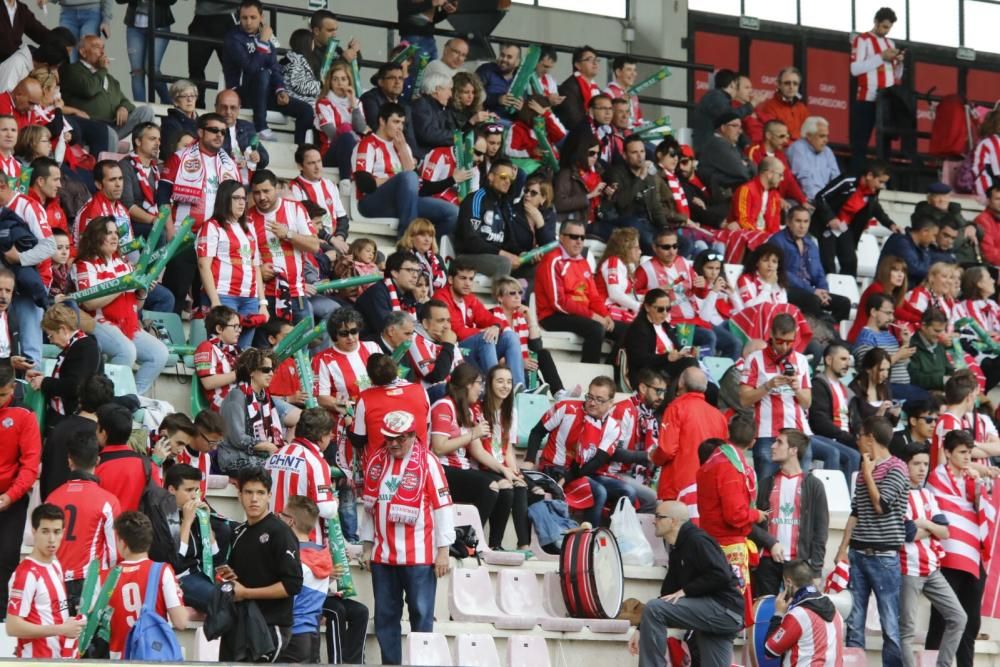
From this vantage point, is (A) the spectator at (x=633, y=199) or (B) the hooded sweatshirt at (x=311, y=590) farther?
(A) the spectator at (x=633, y=199)

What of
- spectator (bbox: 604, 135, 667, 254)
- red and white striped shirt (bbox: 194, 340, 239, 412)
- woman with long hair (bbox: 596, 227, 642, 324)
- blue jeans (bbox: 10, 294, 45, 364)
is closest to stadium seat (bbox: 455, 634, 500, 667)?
red and white striped shirt (bbox: 194, 340, 239, 412)

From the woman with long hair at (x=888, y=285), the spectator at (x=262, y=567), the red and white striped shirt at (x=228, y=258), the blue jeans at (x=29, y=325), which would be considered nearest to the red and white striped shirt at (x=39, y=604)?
the spectator at (x=262, y=567)

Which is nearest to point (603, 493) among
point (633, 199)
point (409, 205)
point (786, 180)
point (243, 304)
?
point (243, 304)

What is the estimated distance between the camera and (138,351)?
11.8 m

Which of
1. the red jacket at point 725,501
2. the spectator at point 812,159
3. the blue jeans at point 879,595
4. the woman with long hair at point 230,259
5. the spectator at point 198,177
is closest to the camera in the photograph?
the red jacket at point 725,501

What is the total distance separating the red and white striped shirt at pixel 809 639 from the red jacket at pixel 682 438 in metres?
1.40

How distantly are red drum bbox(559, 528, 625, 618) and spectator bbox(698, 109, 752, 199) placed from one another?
651cm

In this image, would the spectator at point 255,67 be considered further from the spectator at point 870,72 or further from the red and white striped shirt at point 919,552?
the spectator at point 870,72

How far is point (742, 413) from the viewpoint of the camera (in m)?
13.3

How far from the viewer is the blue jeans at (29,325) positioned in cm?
1130

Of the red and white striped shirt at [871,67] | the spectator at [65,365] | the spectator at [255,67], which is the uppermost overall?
the red and white striped shirt at [871,67]

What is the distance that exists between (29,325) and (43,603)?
270 cm

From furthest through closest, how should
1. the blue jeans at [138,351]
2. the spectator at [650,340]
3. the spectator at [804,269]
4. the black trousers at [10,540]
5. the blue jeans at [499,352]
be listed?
the spectator at [804,269] < the spectator at [650,340] < the blue jeans at [499,352] < the blue jeans at [138,351] < the black trousers at [10,540]

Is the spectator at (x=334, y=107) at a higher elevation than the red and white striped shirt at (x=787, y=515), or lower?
higher
